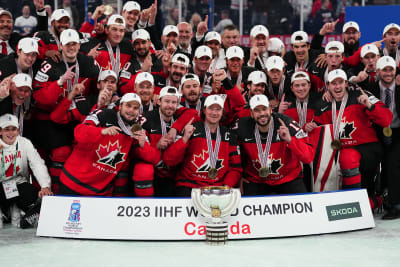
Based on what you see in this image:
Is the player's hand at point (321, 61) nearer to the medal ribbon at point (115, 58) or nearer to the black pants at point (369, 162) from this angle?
the black pants at point (369, 162)

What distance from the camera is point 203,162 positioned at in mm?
5047

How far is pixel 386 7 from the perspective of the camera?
36.9 feet

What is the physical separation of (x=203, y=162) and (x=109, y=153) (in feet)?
2.65

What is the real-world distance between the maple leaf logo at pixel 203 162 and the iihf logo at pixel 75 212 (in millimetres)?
1064

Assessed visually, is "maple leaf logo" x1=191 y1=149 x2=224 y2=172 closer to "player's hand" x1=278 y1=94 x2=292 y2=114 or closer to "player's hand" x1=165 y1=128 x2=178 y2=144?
"player's hand" x1=165 y1=128 x2=178 y2=144

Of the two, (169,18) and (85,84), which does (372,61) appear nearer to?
(85,84)

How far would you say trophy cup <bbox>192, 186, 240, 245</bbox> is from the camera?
4.41 metres

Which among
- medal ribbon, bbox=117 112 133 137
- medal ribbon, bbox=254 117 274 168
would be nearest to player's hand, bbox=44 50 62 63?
medal ribbon, bbox=117 112 133 137

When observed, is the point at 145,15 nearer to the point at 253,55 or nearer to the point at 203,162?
the point at 253,55

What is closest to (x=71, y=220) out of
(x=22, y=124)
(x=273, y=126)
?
(x=22, y=124)

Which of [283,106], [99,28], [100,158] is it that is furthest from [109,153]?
[283,106]

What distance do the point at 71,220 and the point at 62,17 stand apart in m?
2.31

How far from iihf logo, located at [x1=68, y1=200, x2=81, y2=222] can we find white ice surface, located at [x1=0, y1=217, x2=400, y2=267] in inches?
6.9

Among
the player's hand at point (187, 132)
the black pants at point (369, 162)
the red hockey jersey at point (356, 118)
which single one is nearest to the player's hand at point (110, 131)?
the player's hand at point (187, 132)
